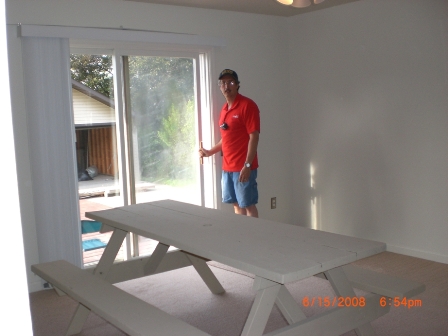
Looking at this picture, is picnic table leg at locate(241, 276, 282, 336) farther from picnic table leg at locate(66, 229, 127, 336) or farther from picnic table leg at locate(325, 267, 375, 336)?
picnic table leg at locate(66, 229, 127, 336)

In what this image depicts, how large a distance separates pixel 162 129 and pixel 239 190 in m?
0.88

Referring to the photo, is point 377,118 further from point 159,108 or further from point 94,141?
point 94,141

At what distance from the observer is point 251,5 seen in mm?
4422

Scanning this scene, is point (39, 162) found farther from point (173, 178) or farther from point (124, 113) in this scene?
point (173, 178)

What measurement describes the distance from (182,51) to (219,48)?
363 millimetres

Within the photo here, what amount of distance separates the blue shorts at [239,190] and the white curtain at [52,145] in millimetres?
1257

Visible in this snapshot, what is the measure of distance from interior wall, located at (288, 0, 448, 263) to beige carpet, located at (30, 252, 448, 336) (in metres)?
0.40

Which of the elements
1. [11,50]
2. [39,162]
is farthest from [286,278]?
[11,50]

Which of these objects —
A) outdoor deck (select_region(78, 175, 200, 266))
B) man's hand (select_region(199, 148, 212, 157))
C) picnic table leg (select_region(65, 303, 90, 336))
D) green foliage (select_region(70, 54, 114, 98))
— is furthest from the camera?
man's hand (select_region(199, 148, 212, 157))

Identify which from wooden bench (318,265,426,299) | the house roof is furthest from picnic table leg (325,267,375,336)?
the house roof

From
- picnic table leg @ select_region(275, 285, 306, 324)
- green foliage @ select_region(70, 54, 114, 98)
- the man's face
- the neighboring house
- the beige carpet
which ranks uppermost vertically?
green foliage @ select_region(70, 54, 114, 98)

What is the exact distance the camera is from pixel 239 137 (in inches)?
167

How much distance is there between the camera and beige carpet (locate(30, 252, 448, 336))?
2947mm

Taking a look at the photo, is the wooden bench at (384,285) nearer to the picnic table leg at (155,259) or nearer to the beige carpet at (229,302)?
the beige carpet at (229,302)
